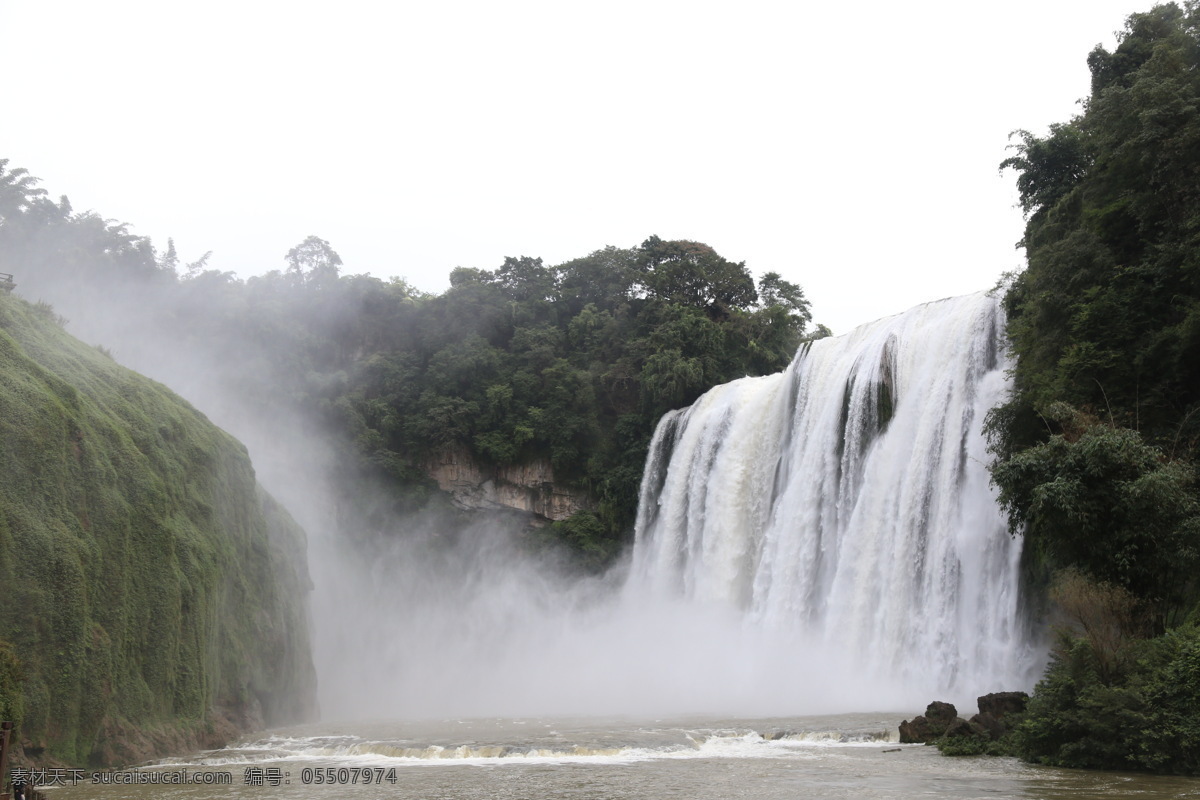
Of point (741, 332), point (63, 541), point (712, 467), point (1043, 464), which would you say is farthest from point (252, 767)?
point (741, 332)

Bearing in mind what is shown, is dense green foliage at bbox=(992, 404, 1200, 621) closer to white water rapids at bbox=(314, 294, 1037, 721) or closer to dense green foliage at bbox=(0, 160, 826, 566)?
white water rapids at bbox=(314, 294, 1037, 721)

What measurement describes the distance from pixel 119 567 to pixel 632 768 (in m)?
11.0

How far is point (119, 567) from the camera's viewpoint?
18656 mm

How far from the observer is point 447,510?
149 ft

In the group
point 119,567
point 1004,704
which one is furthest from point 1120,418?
point 119,567

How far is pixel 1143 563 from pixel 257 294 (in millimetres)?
47964

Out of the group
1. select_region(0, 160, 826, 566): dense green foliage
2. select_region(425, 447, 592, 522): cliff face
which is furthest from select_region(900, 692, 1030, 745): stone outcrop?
select_region(425, 447, 592, 522): cliff face

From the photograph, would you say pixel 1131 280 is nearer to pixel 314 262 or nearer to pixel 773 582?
pixel 773 582

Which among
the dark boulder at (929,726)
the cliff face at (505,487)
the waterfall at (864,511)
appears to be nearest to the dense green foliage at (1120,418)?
the dark boulder at (929,726)

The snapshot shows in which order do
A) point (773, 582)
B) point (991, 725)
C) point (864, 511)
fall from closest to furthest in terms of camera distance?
point (991, 725) → point (864, 511) → point (773, 582)

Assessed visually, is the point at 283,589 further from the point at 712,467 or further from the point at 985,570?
the point at 985,570

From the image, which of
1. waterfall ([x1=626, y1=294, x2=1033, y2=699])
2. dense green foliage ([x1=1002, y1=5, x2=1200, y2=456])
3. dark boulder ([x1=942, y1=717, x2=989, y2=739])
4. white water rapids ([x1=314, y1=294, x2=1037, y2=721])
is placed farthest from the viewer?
white water rapids ([x1=314, y1=294, x2=1037, y2=721])

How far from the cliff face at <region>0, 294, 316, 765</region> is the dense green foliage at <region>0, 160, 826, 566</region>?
1842 centimetres

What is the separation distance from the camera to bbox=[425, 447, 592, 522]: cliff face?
1764 inches
